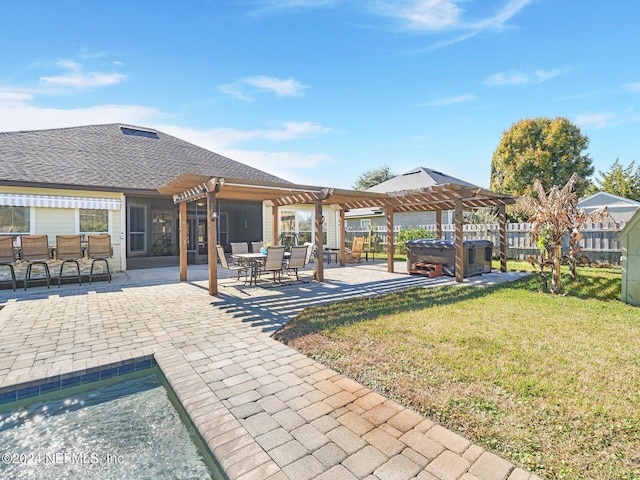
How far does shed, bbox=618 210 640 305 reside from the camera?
672cm

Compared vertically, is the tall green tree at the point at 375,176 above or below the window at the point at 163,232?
above

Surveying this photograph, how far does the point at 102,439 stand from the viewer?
9.24 ft

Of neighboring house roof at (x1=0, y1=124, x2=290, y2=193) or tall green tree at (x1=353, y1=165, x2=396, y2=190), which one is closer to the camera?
neighboring house roof at (x1=0, y1=124, x2=290, y2=193)

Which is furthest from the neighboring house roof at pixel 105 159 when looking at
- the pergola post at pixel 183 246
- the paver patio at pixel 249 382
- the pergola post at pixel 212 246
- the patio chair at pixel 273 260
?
the paver patio at pixel 249 382

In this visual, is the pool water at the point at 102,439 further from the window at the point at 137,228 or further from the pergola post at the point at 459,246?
the window at the point at 137,228

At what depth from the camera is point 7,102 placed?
448 inches

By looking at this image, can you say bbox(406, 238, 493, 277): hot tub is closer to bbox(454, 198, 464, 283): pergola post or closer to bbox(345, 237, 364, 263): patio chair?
bbox(454, 198, 464, 283): pergola post

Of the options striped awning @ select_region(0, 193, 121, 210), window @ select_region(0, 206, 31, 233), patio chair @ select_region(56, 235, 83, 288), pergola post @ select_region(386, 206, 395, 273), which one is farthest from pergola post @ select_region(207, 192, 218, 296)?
window @ select_region(0, 206, 31, 233)

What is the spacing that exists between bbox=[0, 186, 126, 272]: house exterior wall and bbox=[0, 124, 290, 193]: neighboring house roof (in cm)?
47

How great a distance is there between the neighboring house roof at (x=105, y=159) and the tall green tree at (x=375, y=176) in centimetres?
3054

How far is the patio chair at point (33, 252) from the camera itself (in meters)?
9.17

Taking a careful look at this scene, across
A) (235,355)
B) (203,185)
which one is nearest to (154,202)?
(203,185)

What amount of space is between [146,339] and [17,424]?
1.86 metres

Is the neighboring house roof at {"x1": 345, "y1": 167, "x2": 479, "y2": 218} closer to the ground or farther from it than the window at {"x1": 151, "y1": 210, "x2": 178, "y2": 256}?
farther from it
